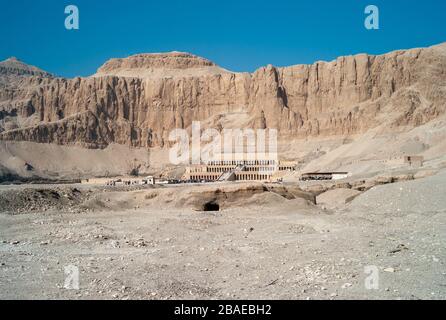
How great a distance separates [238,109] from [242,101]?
2325 mm

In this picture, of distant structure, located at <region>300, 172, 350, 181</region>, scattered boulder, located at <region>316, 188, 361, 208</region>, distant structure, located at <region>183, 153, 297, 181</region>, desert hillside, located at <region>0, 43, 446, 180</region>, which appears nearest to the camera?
scattered boulder, located at <region>316, 188, 361, 208</region>

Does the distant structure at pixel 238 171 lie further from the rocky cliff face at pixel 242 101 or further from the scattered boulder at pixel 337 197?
the scattered boulder at pixel 337 197

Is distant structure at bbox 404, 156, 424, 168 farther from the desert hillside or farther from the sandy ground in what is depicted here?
the sandy ground

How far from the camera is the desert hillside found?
9469 centimetres

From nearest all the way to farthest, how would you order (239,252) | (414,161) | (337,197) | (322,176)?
(239,252)
(337,197)
(414,161)
(322,176)

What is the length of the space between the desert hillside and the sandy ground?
53490mm

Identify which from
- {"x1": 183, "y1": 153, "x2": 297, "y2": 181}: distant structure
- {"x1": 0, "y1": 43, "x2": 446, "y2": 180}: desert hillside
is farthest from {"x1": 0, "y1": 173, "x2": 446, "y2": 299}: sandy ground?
{"x1": 0, "y1": 43, "x2": 446, "y2": 180}: desert hillside

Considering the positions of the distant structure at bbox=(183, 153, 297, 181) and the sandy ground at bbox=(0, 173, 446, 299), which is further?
the distant structure at bbox=(183, 153, 297, 181)

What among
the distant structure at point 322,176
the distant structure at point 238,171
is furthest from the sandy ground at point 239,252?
the distant structure at point 238,171

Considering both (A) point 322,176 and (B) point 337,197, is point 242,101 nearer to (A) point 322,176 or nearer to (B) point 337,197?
(A) point 322,176

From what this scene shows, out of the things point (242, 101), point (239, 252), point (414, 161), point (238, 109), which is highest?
point (242, 101)

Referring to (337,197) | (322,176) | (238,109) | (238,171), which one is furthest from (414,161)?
(238,109)

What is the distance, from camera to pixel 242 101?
126 meters

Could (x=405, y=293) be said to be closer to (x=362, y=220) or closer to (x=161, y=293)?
(x=161, y=293)
